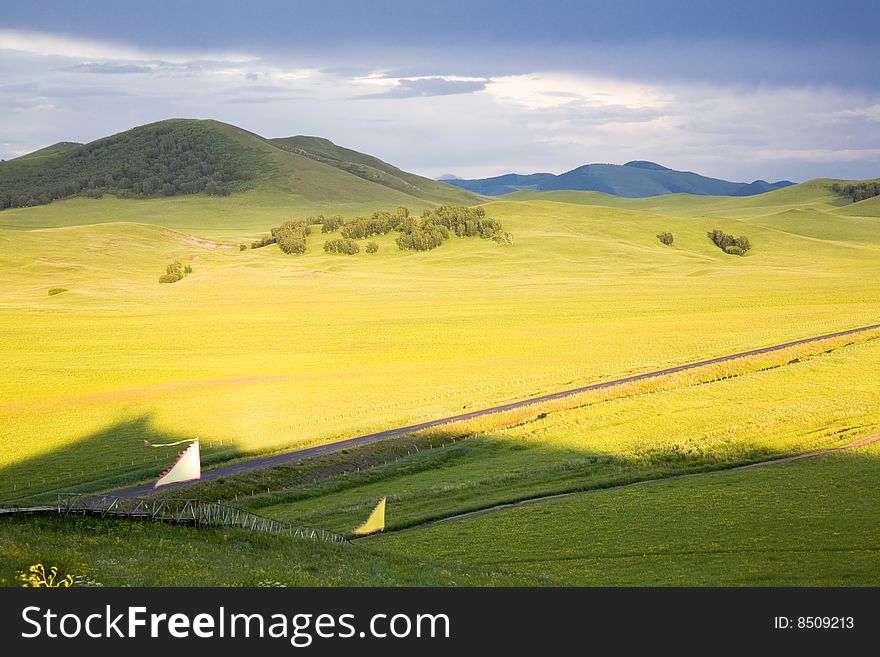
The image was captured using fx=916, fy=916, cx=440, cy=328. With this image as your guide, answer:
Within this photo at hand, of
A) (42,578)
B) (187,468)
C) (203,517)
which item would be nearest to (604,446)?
(187,468)

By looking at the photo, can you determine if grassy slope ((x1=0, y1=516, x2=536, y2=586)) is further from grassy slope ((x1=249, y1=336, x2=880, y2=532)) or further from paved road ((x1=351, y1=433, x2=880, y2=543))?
grassy slope ((x1=249, y1=336, x2=880, y2=532))

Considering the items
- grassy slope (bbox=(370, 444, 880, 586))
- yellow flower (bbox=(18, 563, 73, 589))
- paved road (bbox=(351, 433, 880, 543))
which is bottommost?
paved road (bbox=(351, 433, 880, 543))

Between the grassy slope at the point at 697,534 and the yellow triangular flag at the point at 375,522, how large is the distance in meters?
0.94

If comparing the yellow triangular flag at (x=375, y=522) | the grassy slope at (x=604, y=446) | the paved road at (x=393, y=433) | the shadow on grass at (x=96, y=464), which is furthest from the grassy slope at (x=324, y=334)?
the yellow triangular flag at (x=375, y=522)

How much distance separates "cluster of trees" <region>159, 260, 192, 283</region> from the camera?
15800 cm

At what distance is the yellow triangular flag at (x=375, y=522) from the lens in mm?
31548

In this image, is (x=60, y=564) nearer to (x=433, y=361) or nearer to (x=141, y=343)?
(x=433, y=361)

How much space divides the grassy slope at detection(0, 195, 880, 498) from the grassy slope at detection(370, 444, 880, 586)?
18.6 metres

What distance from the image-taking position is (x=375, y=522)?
32.2 metres

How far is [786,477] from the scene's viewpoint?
35.6m

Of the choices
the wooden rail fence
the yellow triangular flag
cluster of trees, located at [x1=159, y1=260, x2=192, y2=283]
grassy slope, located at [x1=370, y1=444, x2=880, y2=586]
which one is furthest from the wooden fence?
cluster of trees, located at [x1=159, y1=260, x2=192, y2=283]

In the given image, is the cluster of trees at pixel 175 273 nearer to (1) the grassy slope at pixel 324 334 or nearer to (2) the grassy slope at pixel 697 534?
(1) the grassy slope at pixel 324 334
